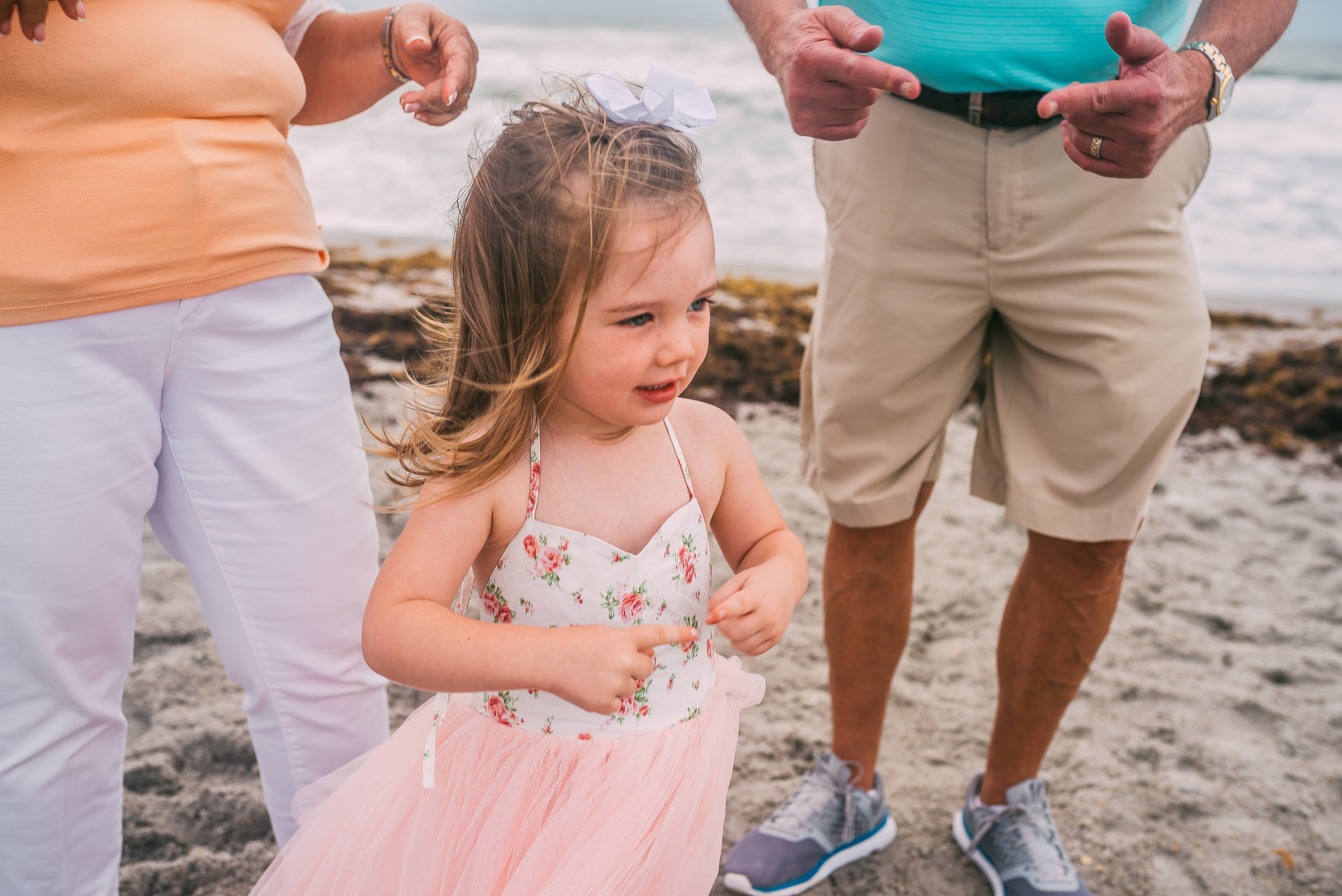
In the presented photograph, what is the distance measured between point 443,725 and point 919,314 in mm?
1106

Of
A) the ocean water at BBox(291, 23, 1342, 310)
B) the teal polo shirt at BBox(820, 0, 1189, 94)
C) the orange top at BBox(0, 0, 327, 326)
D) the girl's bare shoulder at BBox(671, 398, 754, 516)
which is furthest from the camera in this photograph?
the ocean water at BBox(291, 23, 1342, 310)

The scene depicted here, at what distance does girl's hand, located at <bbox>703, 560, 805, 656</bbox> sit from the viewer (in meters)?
1.18

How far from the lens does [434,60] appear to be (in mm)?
1563

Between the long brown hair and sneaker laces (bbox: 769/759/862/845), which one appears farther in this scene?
sneaker laces (bbox: 769/759/862/845)

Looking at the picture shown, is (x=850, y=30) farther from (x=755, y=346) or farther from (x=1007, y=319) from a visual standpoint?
(x=755, y=346)

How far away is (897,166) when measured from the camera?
5.67ft

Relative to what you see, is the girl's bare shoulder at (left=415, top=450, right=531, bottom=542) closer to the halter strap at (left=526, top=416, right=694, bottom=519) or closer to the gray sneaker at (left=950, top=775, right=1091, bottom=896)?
the halter strap at (left=526, top=416, right=694, bottom=519)

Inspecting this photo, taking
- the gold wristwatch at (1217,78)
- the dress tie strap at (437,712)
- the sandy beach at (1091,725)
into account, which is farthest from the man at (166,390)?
the gold wristwatch at (1217,78)

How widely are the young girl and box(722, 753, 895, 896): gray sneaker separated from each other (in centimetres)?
63

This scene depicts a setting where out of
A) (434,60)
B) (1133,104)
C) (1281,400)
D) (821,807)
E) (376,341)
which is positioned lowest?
(376,341)

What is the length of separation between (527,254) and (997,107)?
92cm

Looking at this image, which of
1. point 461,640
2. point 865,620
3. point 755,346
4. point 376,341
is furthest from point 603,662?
point 376,341

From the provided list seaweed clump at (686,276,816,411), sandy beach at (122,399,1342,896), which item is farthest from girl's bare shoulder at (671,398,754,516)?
seaweed clump at (686,276,816,411)

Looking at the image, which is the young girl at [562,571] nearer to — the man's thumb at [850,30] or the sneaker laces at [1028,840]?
the man's thumb at [850,30]
